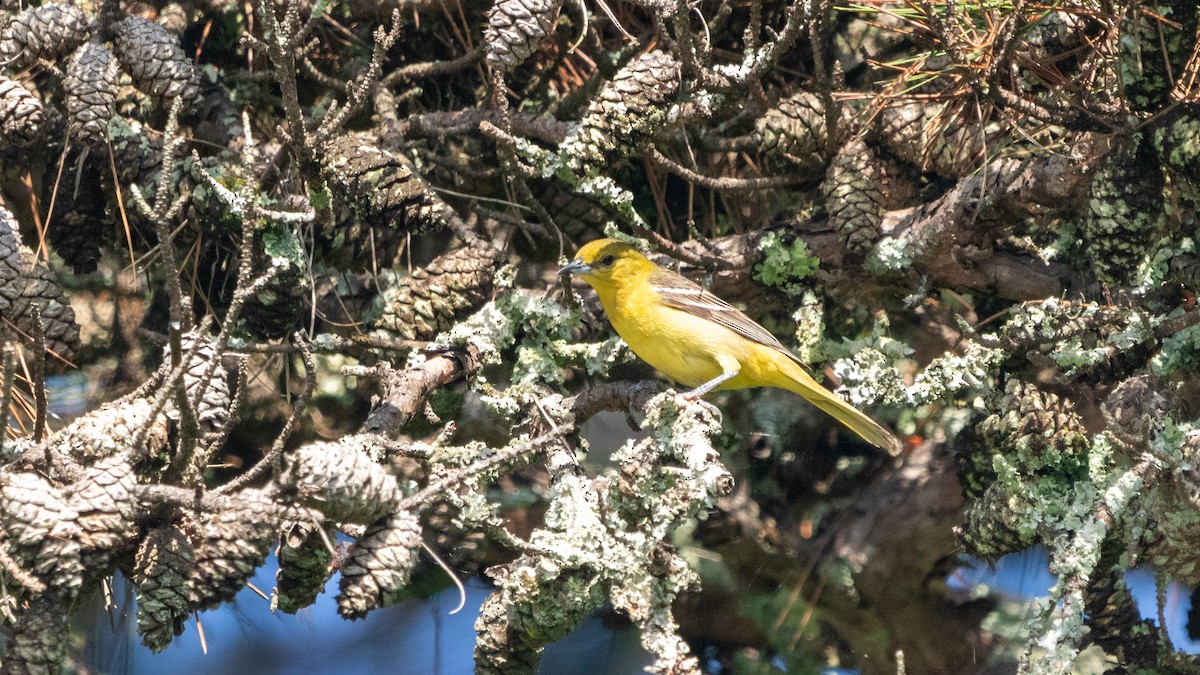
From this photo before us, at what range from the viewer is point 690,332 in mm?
3609

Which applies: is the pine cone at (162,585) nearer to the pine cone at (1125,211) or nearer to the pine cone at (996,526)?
the pine cone at (996,526)

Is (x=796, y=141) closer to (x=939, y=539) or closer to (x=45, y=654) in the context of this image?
(x=939, y=539)

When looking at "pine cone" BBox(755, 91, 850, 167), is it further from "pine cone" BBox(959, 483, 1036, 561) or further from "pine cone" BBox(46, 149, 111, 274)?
"pine cone" BBox(46, 149, 111, 274)

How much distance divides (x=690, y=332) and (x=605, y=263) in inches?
14.7

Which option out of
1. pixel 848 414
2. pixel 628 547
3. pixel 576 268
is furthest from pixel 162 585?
pixel 848 414

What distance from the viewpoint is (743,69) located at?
9.94 feet

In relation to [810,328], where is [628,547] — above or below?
above

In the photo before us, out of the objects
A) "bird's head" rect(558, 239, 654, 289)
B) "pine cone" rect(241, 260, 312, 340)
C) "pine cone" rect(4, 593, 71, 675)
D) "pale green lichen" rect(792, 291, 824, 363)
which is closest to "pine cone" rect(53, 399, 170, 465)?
"pine cone" rect(4, 593, 71, 675)

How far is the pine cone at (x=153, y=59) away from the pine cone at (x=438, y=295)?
853mm

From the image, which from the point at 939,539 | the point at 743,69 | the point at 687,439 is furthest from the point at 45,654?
the point at 939,539

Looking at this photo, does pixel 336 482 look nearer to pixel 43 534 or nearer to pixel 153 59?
pixel 43 534

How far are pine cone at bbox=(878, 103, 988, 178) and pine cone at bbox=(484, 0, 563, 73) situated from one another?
111 centimetres

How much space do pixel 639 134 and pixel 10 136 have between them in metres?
1.75

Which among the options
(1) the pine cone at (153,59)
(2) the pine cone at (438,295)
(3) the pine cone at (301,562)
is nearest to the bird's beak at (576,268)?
(2) the pine cone at (438,295)
